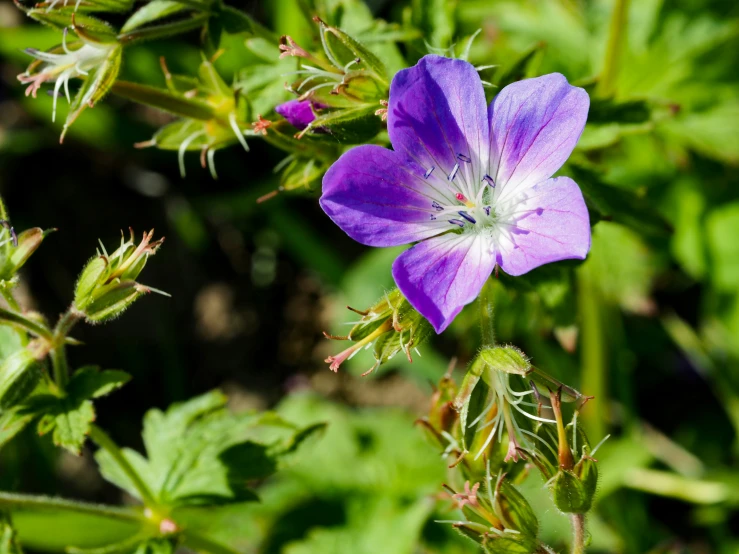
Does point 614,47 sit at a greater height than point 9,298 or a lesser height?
lesser

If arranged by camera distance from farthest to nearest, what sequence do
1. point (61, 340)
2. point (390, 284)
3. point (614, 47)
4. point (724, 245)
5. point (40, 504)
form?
point (390, 284) < point (724, 245) < point (614, 47) < point (40, 504) < point (61, 340)

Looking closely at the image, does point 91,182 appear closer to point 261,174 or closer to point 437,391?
point 261,174

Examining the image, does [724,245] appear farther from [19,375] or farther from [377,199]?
[19,375]

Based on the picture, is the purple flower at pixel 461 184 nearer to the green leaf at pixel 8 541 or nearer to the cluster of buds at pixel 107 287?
the cluster of buds at pixel 107 287

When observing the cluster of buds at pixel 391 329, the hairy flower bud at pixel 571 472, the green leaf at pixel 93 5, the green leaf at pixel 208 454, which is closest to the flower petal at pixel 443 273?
the cluster of buds at pixel 391 329

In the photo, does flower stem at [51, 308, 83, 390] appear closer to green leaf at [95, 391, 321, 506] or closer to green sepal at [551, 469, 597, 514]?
green leaf at [95, 391, 321, 506]

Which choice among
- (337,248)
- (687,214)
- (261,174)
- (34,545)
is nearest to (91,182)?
(261,174)

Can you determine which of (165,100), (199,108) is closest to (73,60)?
(165,100)
